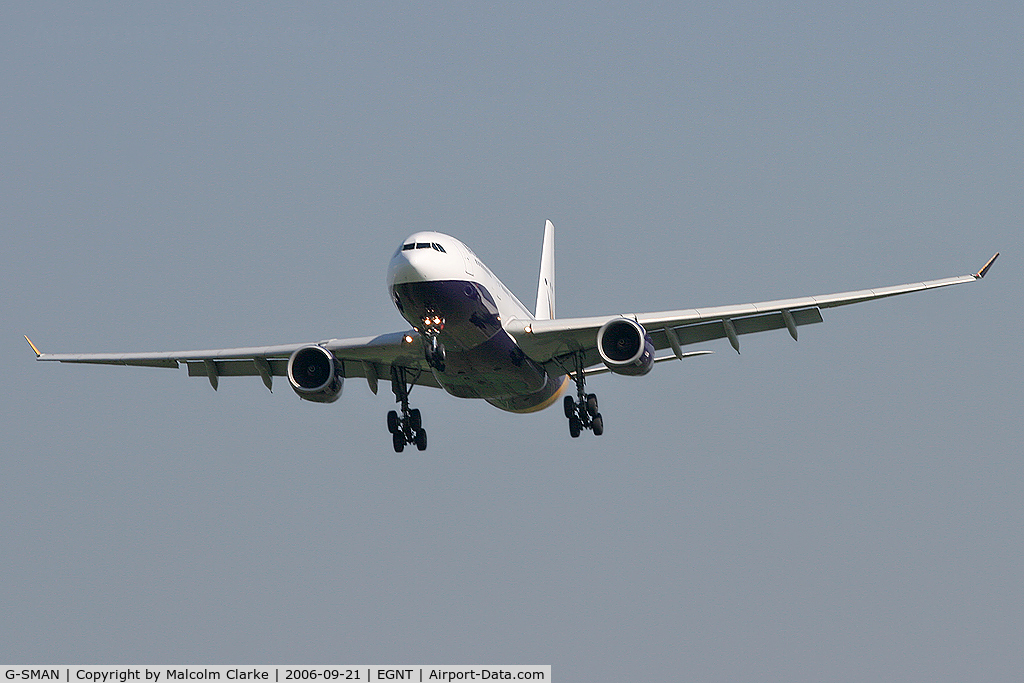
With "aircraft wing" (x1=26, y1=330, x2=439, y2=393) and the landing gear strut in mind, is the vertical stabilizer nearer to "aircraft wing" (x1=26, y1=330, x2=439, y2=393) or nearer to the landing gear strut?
"aircraft wing" (x1=26, y1=330, x2=439, y2=393)

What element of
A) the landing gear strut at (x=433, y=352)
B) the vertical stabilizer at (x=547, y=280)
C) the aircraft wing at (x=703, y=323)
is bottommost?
the landing gear strut at (x=433, y=352)

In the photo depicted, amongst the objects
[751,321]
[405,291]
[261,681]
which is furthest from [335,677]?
[751,321]

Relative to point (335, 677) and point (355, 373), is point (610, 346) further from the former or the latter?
point (335, 677)

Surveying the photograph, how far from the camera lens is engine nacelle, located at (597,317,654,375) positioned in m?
39.5

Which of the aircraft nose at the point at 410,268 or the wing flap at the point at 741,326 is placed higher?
the wing flap at the point at 741,326

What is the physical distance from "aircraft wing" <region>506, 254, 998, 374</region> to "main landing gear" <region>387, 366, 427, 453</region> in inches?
174

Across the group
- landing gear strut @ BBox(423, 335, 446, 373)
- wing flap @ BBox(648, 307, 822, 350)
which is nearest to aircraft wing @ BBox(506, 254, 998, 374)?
wing flap @ BBox(648, 307, 822, 350)

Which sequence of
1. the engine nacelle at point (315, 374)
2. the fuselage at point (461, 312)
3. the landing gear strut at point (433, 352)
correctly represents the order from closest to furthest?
the fuselage at point (461, 312), the landing gear strut at point (433, 352), the engine nacelle at point (315, 374)

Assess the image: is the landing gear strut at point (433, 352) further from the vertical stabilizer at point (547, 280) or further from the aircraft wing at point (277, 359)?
the vertical stabilizer at point (547, 280)

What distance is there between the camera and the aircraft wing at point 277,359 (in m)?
41.4

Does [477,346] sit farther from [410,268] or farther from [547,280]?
[547,280]

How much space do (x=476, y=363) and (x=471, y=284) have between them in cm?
300

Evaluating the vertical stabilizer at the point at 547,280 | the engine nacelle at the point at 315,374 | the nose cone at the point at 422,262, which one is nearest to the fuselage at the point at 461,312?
the nose cone at the point at 422,262

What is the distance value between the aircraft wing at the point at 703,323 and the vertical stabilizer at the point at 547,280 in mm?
12375
